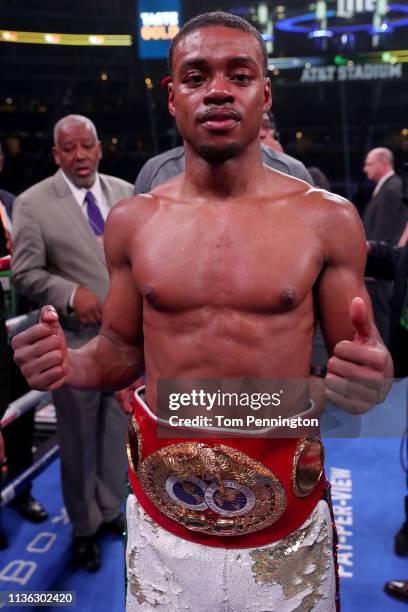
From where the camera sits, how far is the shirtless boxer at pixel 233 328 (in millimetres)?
1066

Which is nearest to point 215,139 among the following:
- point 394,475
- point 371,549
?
point 371,549

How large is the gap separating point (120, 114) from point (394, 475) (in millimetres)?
5105

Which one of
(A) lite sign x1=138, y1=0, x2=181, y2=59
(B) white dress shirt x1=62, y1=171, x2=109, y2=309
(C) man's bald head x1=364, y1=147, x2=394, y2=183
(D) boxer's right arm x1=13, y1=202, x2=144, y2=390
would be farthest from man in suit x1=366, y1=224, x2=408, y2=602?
(A) lite sign x1=138, y1=0, x2=181, y2=59

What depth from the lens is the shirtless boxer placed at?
42.0 inches

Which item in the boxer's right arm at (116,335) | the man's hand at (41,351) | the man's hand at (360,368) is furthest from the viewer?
the boxer's right arm at (116,335)

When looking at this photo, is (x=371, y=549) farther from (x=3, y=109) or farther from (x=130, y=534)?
(x=3, y=109)

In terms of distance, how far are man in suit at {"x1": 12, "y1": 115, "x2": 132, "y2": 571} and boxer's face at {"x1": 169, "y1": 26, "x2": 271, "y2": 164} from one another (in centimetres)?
120

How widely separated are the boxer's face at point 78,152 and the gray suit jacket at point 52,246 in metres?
0.09

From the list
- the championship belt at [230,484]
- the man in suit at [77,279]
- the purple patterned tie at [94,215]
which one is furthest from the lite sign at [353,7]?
the championship belt at [230,484]

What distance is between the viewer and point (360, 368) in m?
0.83

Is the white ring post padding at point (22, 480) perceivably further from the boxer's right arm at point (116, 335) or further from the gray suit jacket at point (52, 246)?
the boxer's right arm at point (116, 335)

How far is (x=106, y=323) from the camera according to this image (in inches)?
49.4

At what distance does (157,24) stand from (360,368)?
5039 millimetres

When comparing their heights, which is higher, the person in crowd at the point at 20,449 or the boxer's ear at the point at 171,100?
the boxer's ear at the point at 171,100
